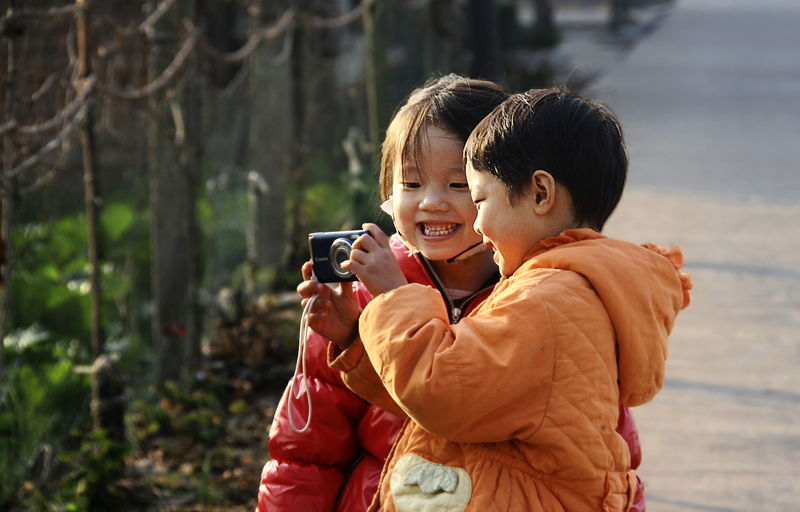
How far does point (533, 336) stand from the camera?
1.36 meters

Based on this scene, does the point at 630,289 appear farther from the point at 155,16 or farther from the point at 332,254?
the point at 155,16

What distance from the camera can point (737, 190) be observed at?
9.53 m

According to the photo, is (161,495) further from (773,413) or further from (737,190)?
(737,190)

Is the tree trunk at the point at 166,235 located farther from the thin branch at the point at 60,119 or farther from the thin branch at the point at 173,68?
the thin branch at the point at 60,119

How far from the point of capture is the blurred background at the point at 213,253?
3.79 meters

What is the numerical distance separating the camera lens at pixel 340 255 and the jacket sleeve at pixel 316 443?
358 mm

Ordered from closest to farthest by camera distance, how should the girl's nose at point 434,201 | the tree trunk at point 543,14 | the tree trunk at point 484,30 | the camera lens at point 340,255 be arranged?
the camera lens at point 340,255 < the girl's nose at point 434,201 < the tree trunk at point 484,30 < the tree trunk at point 543,14

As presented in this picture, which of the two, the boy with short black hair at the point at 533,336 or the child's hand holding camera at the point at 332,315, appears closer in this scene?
the boy with short black hair at the point at 533,336

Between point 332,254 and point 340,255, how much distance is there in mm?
15

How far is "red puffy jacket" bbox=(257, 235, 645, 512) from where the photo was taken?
6.12 ft

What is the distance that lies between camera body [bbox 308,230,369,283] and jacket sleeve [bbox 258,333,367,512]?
0.34 metres

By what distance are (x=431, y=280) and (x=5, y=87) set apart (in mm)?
2220

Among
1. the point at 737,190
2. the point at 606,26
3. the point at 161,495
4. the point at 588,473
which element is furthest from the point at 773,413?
the point at 606,26

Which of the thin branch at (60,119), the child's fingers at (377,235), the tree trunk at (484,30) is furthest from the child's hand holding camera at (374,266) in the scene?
the tree trunk at (484,30)
